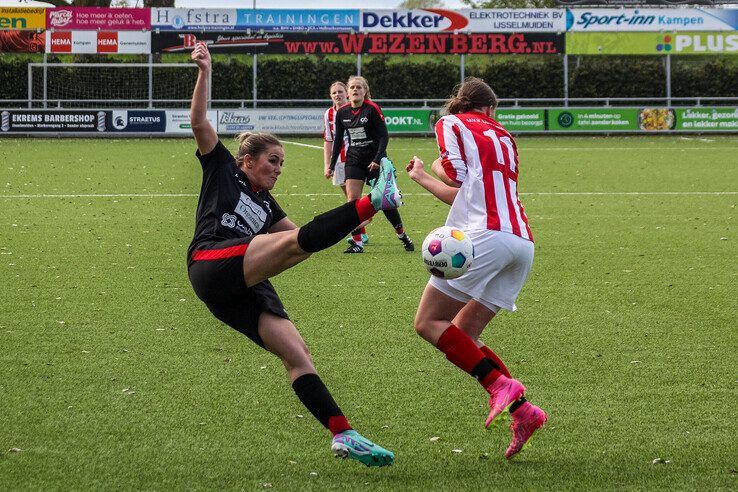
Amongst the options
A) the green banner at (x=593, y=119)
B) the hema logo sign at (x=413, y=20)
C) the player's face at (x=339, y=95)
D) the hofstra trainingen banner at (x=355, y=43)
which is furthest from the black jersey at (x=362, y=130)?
the hema logo sign at (x=413, y=20)

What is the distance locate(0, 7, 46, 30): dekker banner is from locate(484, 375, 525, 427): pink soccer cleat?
37430 mm

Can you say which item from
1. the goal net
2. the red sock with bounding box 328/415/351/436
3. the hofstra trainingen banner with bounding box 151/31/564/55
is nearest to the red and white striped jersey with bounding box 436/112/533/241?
the red sock with bounding box 328/415/351/436

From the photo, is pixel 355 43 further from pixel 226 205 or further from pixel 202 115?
pixel 226 205

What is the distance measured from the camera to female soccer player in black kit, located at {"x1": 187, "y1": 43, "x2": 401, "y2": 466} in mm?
4738

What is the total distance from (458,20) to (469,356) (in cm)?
3623

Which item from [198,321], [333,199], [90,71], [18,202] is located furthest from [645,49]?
[198,321]

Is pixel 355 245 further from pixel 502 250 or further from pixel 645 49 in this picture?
pixel 645 49

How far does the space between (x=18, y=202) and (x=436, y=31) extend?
1016 inches

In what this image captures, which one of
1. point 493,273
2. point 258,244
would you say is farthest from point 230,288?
point 493,273

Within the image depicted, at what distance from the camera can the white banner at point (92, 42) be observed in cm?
3847

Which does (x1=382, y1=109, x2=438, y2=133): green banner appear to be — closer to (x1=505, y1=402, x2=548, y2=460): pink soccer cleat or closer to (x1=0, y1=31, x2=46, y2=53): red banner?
(x1=0, y1=31, x2=46, y2=53): red banner

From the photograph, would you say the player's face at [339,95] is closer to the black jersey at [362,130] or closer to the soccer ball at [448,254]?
the black jersey at [362,130]

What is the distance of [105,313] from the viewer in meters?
8.78

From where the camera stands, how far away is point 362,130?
1297 cm
